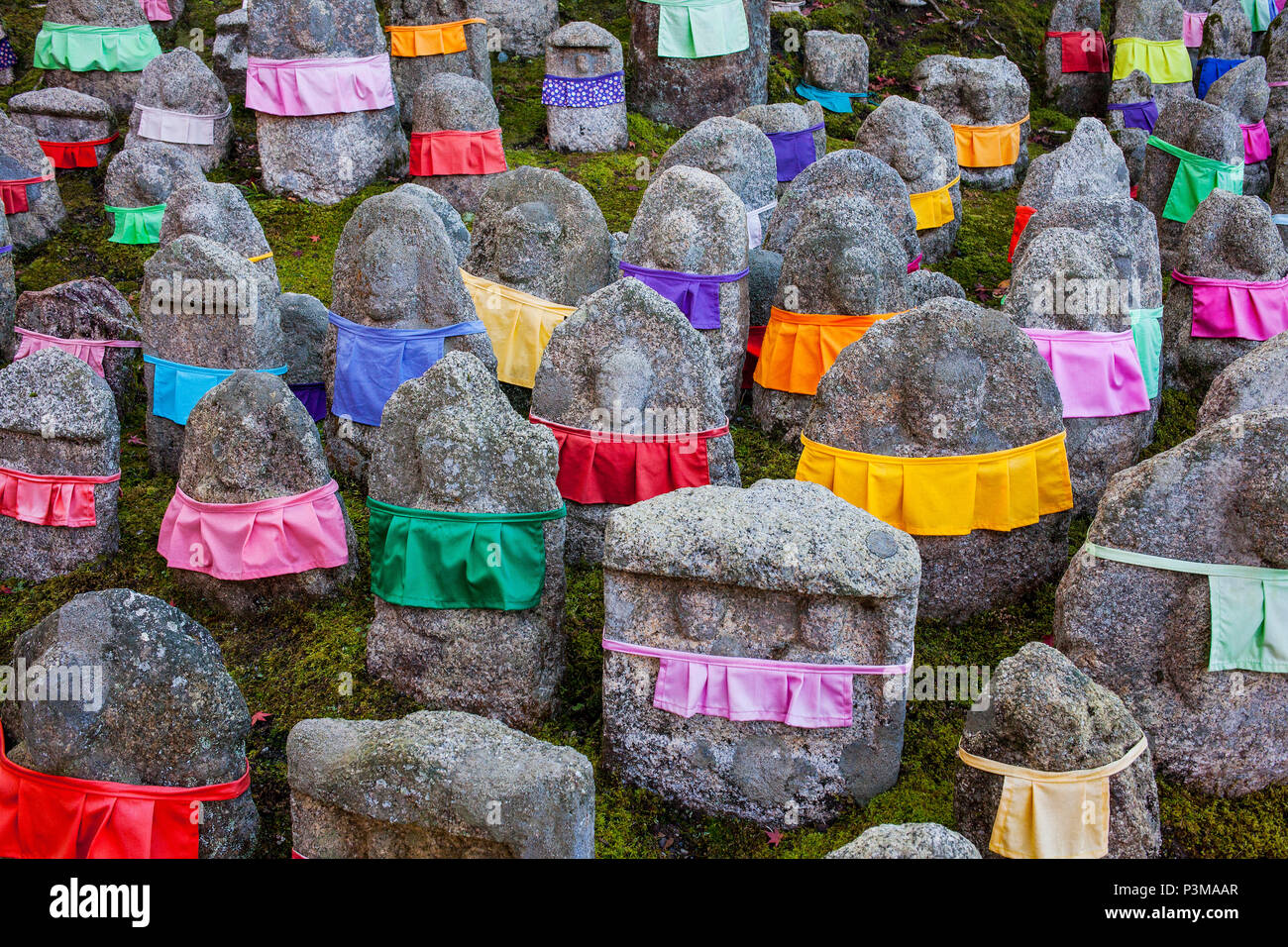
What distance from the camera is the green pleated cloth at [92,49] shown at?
982 centimetres

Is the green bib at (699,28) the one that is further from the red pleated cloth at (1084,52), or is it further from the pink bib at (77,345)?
the pink bib at (77,345)

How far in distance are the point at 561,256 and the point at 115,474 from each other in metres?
2.64

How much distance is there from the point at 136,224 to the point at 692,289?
13.5 feet

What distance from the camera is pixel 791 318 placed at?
6.93m

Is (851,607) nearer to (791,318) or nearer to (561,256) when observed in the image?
(791,318)

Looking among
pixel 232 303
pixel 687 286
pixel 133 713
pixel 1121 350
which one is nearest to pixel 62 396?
pixel 232 303

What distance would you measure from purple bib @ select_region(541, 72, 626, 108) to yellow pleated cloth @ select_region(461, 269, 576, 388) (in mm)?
3536

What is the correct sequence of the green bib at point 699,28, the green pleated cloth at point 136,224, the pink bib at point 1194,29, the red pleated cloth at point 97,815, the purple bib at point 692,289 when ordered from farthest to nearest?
1. the pink bib at point 1194,29
2. the green bib at point 699,28
3. the green pleated cloth at point 136,224
4. the purple bib at point 692,289
5. the red pleated cloth at point 97,815

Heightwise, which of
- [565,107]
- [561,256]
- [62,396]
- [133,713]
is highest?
[565,107]

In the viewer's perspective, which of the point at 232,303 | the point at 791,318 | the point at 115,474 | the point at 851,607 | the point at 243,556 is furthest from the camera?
the point at 791,318

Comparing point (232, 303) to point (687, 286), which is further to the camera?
point (687, 286)

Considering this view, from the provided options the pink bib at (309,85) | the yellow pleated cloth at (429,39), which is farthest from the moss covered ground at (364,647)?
the yellow pleated cloth at (429,39)

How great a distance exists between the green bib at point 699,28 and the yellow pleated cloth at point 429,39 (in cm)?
161

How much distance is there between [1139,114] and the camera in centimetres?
1129
